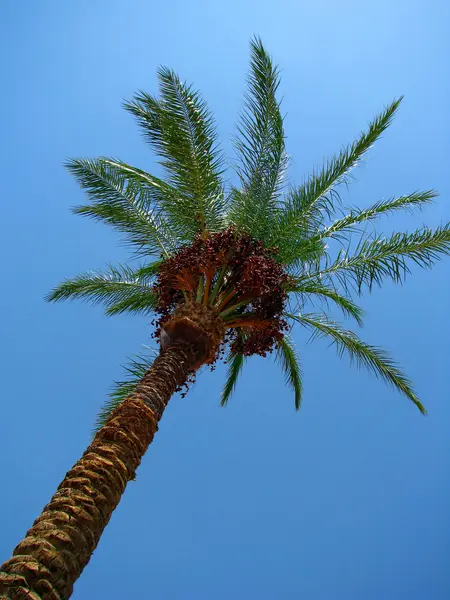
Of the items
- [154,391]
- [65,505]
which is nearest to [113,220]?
[154,391]

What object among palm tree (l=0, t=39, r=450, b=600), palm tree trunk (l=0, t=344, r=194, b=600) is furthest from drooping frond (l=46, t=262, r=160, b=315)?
palm tree trunk (l=0, t=344, r=194, b=600)

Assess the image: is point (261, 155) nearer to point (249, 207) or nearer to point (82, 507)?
point (249, 207)

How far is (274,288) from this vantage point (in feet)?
24.3

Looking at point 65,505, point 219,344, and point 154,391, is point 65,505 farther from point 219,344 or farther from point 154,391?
point 219,344

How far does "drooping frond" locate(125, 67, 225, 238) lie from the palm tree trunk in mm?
3641

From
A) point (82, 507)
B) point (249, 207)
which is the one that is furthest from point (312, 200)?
point (82, 507)

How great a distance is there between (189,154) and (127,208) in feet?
5.58

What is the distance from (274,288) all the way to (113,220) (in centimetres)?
364

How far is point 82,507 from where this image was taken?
3754 mm

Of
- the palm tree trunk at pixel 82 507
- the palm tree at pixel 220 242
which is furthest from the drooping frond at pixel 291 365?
the palm tree trunk at pixel 82 507

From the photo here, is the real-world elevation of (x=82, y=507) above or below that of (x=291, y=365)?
below

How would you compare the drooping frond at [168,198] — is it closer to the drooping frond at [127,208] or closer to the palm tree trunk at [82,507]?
the drooping frond at [127,208]

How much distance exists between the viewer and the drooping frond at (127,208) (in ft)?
30.0

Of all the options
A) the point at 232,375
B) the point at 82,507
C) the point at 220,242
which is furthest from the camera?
the point at 232,375
